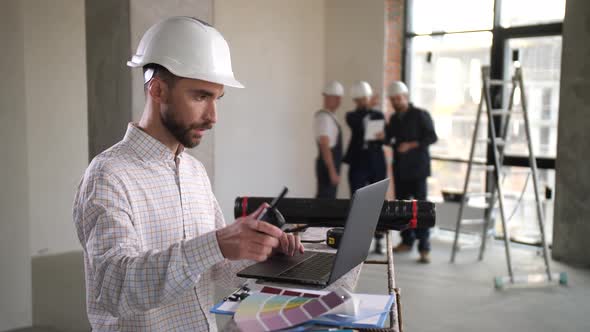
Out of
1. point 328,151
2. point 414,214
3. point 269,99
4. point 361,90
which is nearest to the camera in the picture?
point 414,214

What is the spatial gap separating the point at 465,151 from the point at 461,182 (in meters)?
0.31

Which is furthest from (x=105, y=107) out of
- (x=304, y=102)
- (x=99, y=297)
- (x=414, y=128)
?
(x=304, y=102)

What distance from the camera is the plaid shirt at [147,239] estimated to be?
1.12m

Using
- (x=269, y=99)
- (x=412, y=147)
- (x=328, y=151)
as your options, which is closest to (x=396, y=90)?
(x=412, y=147)

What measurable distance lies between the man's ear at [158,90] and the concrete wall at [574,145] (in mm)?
4171

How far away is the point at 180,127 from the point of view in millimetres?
1359

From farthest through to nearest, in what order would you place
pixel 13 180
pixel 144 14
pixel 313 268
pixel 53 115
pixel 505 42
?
pixel 505 42 < pixel 53 115 < pixel 13 180 < pixel 144 14 < pixel 313 268

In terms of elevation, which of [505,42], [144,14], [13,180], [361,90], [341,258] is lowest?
[13,180]

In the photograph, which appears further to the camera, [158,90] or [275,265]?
[275,265]

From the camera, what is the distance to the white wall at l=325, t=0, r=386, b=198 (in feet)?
19.8

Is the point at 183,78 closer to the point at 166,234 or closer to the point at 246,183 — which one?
the point at 166,234

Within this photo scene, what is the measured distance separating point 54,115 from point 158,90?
3861 millimetres

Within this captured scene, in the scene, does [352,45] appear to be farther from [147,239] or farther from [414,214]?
[147,239]

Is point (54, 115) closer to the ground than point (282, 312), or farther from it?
farther from it
